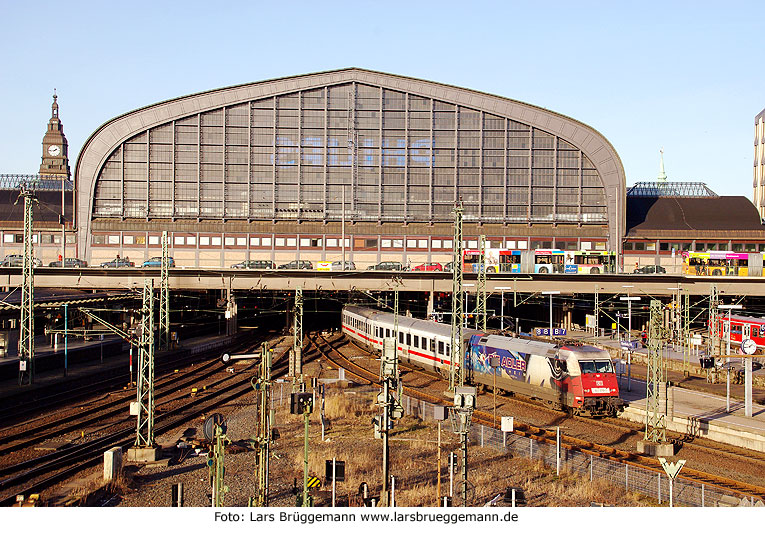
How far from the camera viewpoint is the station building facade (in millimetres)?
85812

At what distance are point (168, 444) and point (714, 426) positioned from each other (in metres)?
23.2

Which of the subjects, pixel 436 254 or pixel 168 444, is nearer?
pixel 168 444

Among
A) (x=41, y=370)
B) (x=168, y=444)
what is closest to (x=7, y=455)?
(x=168, y=444)

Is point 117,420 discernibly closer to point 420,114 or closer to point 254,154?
point 254,154

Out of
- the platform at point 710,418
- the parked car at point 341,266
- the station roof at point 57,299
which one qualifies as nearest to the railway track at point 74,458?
the station roof at point 57,299

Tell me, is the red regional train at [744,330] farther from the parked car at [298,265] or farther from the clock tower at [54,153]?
the clock tower at [54,153]

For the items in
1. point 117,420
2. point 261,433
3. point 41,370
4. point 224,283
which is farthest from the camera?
point 224,283

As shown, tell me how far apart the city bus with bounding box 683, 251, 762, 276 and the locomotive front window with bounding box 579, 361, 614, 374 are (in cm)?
4625

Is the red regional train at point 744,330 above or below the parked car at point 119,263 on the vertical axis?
below

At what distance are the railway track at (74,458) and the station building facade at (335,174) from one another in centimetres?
4815

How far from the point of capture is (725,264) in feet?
240

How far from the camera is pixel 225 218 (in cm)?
8588

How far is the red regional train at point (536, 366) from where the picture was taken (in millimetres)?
32562

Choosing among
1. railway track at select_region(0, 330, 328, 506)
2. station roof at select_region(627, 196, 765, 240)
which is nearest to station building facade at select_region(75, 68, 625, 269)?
station roof at select_region(627, 196, 765, 240)
